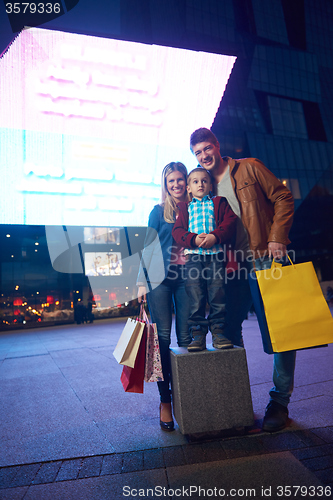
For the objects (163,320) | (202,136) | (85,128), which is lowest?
(163,320)

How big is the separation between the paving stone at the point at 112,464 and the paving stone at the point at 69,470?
178 mm

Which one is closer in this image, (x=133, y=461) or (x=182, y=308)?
(x=133, y=461)

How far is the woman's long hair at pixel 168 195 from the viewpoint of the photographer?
2.90 metres

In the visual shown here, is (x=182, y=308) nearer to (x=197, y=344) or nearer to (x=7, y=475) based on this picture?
(x=197, y=344)

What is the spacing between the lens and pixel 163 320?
285 cm

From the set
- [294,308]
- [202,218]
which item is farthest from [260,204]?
[294,308]

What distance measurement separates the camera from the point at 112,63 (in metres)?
6.43

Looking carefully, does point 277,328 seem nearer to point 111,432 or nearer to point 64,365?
point 111,432

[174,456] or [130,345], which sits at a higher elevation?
[130,345]

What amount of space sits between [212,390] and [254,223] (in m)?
1.43

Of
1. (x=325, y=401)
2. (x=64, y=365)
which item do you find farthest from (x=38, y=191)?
(x=325, y=401)

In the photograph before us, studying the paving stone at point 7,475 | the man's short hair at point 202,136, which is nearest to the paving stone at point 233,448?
the paving stone at point 7,475

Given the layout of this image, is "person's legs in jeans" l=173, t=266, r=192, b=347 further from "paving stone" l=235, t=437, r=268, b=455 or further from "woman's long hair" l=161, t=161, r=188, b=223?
"paving stone" l=235, t=437, r=268, b=455

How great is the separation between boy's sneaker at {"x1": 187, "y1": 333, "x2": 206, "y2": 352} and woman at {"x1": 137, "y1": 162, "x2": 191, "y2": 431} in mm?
295
